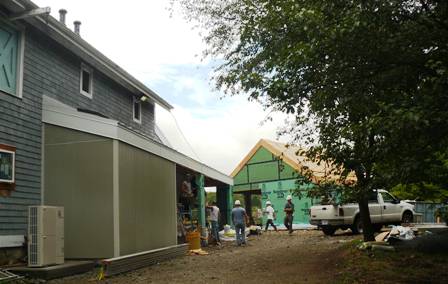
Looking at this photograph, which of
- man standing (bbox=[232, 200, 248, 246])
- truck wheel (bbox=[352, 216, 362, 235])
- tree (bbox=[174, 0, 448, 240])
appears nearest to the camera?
tree (bbox=[174, 0, 448, 240])

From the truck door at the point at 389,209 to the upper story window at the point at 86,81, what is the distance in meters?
12.8

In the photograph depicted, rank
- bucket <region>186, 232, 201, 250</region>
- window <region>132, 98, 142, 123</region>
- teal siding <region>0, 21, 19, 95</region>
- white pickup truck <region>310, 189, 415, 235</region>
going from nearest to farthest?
teal siding <region>0, 21, 19, 95</region> < bucket <region>186, 232, 201, 250</region> < window <region>132, 98, 142, 123</region> < white pickup truck <region>310, 189, 415, 235</region>

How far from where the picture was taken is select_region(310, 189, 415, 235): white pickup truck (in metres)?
20.3

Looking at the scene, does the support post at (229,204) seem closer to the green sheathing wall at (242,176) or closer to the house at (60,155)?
the green sheathing wall at (242,176)

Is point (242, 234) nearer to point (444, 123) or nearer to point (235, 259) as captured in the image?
point (235, 259)

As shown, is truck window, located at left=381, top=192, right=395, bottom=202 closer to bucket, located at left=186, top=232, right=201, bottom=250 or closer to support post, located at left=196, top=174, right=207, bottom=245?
support post, located at left=196, top=174, right=207, bottom=245

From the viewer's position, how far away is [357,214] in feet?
67.4

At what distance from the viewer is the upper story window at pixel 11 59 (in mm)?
10625

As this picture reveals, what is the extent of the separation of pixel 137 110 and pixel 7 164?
8361 mm

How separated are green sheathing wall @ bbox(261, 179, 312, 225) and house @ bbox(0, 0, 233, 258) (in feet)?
56.4

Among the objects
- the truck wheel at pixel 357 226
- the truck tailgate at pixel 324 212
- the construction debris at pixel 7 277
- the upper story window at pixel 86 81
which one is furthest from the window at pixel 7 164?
the truck wheel at pixel 357 226

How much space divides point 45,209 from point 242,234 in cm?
958

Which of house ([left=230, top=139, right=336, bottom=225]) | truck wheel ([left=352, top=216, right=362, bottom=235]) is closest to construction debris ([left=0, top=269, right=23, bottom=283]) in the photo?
truck wheel ([left=352, top=216, right=362, bottom=235])

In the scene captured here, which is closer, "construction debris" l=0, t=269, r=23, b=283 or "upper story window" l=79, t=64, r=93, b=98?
"construction debris" l=0, t=269, r=23, b=283
